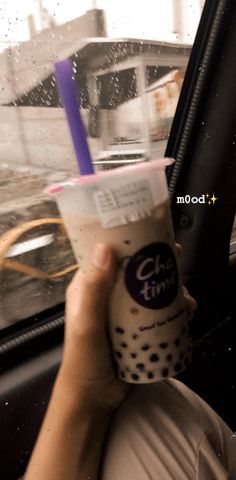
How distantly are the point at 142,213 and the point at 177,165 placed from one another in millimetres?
921

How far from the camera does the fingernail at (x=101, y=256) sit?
56 centimetres

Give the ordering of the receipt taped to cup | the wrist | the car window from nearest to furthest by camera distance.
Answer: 1. the receipt taped to cup
2. the wrist
3. the car window

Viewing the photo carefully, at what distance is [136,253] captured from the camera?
0.57 metres

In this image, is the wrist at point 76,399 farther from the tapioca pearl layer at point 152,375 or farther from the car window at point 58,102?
the car window at point 58,102

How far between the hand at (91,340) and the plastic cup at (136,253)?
0.05ft

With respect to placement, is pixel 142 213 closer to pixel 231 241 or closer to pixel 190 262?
pixel 190 262

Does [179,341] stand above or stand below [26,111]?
below

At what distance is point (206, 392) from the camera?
1493 millimetres

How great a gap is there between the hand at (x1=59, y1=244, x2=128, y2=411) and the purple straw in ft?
0.36

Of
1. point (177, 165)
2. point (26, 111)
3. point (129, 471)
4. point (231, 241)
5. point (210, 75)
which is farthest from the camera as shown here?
point (231, 241)

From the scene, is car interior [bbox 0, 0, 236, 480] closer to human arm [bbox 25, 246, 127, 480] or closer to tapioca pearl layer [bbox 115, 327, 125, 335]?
human arm [bbox 25, 246, 127, 480]

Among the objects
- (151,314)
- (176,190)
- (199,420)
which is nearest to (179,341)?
(151,314)

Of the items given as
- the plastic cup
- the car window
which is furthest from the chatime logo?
the car window

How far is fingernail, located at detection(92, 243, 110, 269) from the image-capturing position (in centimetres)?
56
